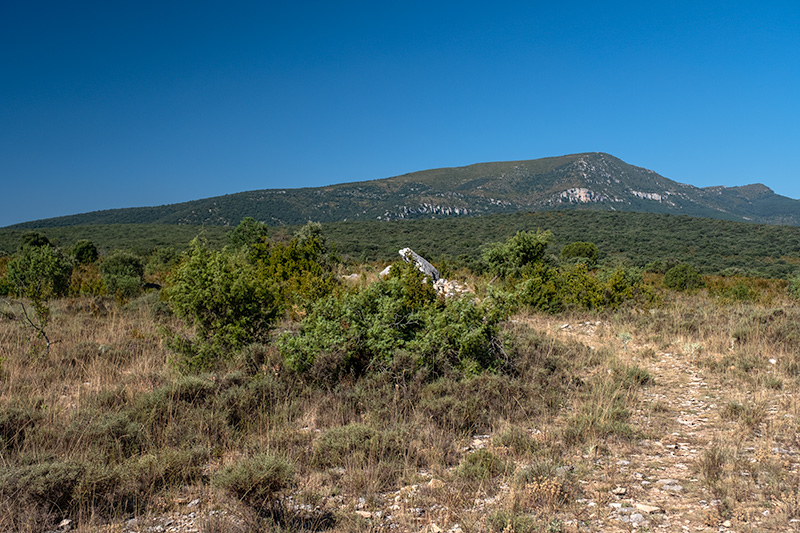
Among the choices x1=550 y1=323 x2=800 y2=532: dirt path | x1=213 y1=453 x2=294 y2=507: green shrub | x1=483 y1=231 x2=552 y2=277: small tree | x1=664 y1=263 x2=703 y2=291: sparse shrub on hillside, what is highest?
x1=483 y1=231 x2=552 y2=277: small tree

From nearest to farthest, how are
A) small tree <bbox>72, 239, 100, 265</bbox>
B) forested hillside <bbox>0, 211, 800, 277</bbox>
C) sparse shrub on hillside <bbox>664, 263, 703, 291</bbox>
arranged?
sparse shrub on hillside <bbox>664, 263, 703, 291</bbox>
small tree <bbox>72, 239, 100, 265</bbox>
forested hillside <bbox>0, 211, 800, 277</bbox>

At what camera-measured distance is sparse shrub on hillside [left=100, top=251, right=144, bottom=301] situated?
1204 centimetres

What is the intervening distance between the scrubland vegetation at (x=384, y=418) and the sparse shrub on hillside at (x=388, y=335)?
0.03 m

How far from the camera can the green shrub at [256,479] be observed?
307 cm

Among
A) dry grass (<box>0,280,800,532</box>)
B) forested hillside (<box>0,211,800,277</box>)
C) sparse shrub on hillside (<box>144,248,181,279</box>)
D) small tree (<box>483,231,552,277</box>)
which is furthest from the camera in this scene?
forested hillside (<box>0,211,800,277</box>)

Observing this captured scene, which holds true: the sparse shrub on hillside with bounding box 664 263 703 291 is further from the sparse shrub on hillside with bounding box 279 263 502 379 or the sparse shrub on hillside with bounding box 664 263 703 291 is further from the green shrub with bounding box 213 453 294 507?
the green shrub with bounding box 213 453 294 507

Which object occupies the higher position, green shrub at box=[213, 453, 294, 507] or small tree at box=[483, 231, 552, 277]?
small tree at box=[483, 231, 552, 277]

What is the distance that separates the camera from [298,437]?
4.07m

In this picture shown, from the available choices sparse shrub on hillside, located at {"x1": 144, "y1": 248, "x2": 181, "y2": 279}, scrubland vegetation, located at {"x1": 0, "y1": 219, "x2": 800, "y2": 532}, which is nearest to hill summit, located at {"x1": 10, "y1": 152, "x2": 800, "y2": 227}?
sparse shrub on hillside, located at {"x1": 144, "y1": 248, "x2": 181, "y2": 279}

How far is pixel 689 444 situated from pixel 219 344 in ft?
17.1

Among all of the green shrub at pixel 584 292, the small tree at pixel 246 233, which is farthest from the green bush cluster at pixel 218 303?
the small tree at pixel 246 233

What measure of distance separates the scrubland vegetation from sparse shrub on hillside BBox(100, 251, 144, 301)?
363cm

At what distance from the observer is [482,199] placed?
13675 centimetres

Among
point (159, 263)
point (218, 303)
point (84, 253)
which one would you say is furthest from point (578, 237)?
point (218, 303)
